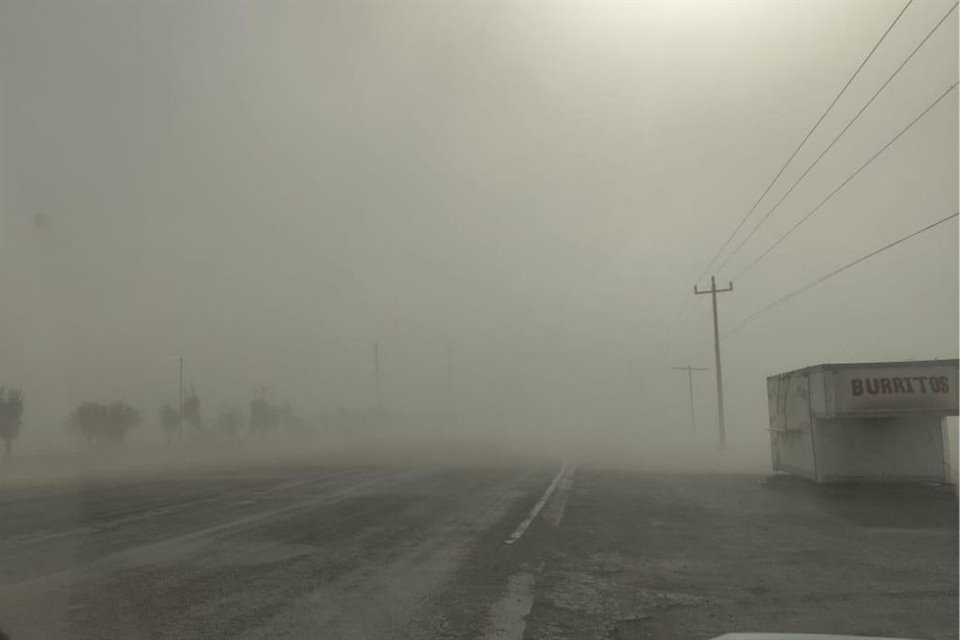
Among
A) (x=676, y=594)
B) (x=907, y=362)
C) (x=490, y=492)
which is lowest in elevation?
(x=490, y=492)

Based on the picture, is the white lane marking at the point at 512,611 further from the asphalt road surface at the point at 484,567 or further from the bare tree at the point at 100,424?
the bare tree at the point at 100,424

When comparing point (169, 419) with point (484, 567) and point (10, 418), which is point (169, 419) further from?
point (484, 567)

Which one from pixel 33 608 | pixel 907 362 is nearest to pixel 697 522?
pixel 907 362

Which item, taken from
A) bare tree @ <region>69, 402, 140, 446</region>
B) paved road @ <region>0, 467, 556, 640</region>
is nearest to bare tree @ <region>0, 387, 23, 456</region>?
bare tree @ <region>69, 402, 140, 446</region>

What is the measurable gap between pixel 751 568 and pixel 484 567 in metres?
3.08

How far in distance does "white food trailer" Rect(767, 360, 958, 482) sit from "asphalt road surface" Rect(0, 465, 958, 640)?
0.72 meters

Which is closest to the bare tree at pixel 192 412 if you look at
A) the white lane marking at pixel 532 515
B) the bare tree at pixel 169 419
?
A: the bare tree at pixel 169 419

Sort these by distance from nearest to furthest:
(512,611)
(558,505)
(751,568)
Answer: (512,611), (751,568), (558,505)

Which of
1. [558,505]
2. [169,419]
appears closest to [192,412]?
[169,419]

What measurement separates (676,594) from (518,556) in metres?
2.79

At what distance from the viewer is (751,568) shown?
9562 mm

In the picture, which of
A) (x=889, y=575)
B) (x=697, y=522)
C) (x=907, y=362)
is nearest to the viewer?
(x=889, y=575)

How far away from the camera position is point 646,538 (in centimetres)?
1213

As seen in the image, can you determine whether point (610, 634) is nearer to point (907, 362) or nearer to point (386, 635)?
point (386, 635)
